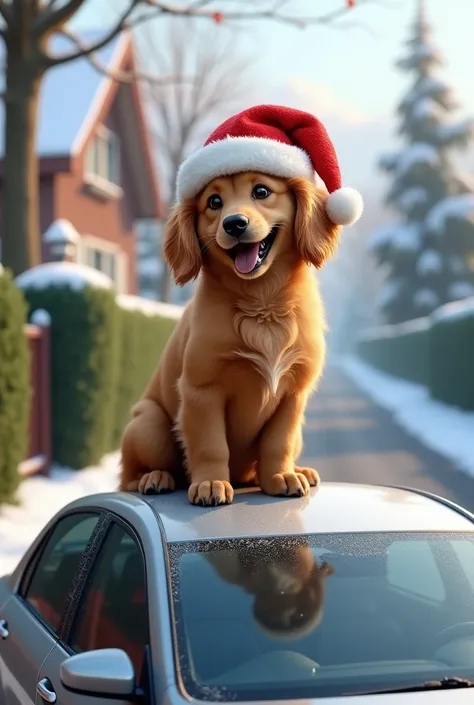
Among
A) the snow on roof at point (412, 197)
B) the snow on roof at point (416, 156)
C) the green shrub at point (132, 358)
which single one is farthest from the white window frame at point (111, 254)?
the snow on roof at point (416, 156)

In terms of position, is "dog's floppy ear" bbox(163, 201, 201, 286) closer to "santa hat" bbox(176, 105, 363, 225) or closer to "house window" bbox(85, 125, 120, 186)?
"santa hat" bbox(176, 105, 363, 225)

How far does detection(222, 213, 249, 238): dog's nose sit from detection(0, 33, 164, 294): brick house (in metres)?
12.6

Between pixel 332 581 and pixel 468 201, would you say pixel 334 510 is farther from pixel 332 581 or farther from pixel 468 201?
pixel 468 201

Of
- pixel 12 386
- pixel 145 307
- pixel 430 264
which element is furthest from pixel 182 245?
pixel 430 264

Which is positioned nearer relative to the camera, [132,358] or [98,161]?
[132,358]

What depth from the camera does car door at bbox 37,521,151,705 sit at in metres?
2.90

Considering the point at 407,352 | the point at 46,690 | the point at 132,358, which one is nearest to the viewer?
the point at 46,690

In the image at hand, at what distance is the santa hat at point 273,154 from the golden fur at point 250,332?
0.05m

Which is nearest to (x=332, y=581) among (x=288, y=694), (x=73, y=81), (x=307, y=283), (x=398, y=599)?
(x=398, y=599)

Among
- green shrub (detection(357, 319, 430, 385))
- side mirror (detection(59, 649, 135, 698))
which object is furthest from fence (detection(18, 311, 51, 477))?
green shrub (detection(357, 319, 430, 385))

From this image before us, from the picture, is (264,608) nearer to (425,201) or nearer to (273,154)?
(273,154)

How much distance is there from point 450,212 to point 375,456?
951 inches

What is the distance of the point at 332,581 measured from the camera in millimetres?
2740

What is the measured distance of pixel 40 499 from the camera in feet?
32.8
